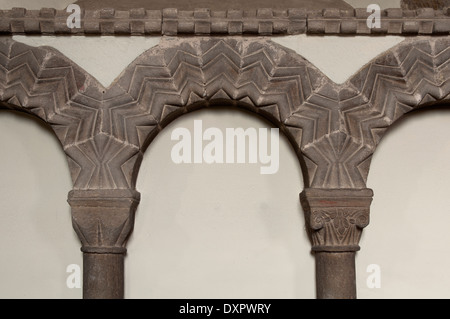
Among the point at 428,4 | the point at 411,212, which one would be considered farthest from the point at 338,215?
the point at 428,4

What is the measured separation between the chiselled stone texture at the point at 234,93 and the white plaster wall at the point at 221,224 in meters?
A: 0.15

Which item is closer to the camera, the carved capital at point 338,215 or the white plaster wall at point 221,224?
the carved capital at point 338,215

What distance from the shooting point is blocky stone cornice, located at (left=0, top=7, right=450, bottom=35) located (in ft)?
12.4

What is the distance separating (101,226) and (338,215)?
1.40m

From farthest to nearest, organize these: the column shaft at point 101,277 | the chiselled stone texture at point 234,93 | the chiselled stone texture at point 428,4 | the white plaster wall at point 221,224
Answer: the chiselled stone texture at point 428,4
the white plaster wall at point 221,224
the chiselled stone texture at point 234,93
the column shaft at point 101,277

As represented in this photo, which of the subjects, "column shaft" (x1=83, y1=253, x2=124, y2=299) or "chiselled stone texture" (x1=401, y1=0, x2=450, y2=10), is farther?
"chiselled stone texture" (x1=401, y1=0, x2=450, y2=10)

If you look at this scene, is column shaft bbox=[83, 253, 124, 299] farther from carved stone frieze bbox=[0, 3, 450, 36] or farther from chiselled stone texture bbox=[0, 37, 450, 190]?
carved stone frieze bbox=[0, 3, 450, 36]

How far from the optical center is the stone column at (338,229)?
11.9 ft

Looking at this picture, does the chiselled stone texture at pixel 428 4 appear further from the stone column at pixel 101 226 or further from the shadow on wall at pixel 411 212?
the stone column at pixel 101 226

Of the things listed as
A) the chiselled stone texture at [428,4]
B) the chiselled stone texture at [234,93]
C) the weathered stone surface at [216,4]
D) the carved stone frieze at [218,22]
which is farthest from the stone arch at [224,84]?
the chiselled stone texture at [428,4]

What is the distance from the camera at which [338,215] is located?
12.0ft

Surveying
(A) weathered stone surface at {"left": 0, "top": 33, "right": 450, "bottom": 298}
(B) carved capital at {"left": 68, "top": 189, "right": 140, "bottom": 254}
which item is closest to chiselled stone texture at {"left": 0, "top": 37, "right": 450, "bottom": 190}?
(A) weathered stone surface at {"left": 0, "top": 33, "right": 450, "bottom": 298}

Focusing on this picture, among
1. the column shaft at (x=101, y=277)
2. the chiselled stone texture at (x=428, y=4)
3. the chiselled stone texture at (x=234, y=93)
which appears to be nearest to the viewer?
the column shaft at (x=101, y=277)

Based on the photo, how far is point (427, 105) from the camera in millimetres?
3896
